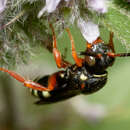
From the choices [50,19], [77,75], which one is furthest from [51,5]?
[77,75]

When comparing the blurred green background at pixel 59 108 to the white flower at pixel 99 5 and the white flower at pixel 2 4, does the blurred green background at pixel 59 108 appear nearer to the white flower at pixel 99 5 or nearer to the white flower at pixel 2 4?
the white flower at pixel 2 4

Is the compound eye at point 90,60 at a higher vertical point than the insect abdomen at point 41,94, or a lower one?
higher

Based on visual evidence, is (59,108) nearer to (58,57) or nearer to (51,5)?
(58,57)

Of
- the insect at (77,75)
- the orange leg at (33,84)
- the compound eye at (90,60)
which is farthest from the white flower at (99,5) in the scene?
the orange leg at (33,84)

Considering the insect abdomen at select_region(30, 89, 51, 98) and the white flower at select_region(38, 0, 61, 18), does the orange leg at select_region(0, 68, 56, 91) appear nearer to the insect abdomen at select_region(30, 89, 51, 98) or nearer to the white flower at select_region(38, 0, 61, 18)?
the insect abdomen at select_region(30, 89, 51, 98)

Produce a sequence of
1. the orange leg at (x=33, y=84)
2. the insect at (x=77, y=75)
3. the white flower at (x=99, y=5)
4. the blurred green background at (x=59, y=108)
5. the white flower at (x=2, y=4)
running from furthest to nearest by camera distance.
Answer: the blurred green background at (x=59, y=108) → the orange leg at (x=33, y=84) → the insect at (x=77, y=75) → the white flower at (x=2, y=4) → the white flower at (x=99, y=5)
